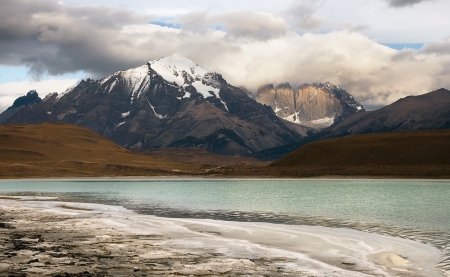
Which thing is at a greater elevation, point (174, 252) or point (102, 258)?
point (102, 258)

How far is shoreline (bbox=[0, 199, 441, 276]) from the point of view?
22047 millimetres

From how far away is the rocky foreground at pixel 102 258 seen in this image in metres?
21.4

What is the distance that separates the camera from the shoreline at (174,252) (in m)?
22.0

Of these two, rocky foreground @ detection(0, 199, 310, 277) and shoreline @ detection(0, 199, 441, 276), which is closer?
rocky foreground @ detection(0, 199, 310, 277)

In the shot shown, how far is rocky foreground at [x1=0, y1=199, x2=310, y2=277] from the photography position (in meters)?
21.4

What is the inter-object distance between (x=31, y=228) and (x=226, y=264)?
62.8 ft

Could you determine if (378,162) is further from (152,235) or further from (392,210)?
(152,235)

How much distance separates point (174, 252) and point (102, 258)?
4.02m

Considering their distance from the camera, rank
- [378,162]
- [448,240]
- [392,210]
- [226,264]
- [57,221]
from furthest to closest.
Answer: [378,162] → [392,210] → [57,221] → [448,240] → [226,264]

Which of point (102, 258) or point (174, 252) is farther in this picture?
point (174, 252)

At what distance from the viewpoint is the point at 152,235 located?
34094 millimetres

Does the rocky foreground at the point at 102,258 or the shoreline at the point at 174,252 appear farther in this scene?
the shoreline at the point at 174,252

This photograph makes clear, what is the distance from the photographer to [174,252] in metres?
27.0

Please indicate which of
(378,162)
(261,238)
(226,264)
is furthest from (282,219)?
(378,162)
